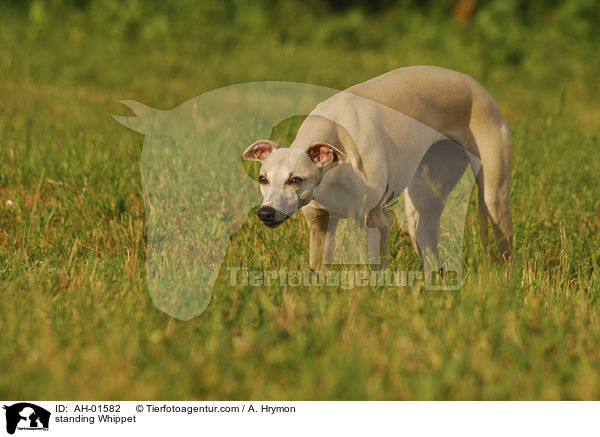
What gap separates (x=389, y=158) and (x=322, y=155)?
1.74ft

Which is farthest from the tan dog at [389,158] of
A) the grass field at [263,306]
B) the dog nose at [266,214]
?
the grass field at [263,306]

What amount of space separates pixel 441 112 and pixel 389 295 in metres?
1.28

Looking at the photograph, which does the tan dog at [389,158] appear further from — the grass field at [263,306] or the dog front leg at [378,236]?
the grass field at [263,306]

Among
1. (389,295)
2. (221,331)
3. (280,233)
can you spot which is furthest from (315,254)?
(221,331)

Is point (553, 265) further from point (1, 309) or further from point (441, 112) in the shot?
point (1, 309)

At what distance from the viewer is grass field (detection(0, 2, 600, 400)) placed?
2.43 meters

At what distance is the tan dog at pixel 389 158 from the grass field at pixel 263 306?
0.22m

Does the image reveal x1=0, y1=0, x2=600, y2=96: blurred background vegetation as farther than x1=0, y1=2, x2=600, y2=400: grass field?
Yes

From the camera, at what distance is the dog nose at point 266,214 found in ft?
10.2

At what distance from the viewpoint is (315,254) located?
378cm
